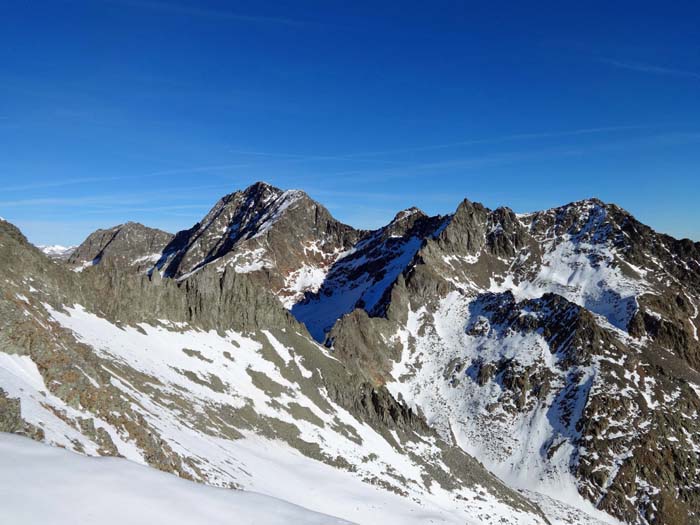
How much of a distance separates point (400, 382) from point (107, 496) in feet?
312

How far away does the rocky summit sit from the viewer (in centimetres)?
2991

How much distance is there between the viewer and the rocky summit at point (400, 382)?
2991 centimetres

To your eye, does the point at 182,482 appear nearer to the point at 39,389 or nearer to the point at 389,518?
the point at 39,389

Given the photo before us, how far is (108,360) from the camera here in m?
42.2

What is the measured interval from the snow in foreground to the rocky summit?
21.7 ft

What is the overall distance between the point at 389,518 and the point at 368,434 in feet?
93.4

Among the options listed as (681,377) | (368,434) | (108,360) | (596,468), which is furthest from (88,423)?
(681,377)

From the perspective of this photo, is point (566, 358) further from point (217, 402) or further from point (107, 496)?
point (107, 496)

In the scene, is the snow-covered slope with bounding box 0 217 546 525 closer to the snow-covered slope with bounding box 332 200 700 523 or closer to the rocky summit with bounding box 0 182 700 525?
the rocky summit with bounding box 0 182 700 525

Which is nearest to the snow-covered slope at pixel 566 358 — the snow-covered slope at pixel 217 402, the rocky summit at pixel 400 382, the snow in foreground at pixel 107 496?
the rocky summit at pixel 400 382

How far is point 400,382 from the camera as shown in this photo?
100 m

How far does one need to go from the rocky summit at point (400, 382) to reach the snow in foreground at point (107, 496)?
260 inches

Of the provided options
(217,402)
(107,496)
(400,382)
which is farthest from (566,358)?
(107,496)

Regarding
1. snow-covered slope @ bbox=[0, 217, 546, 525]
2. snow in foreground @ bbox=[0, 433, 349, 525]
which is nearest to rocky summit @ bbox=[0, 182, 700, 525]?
snow-covered slope @ bbox=[0, 217, 546, 525]
